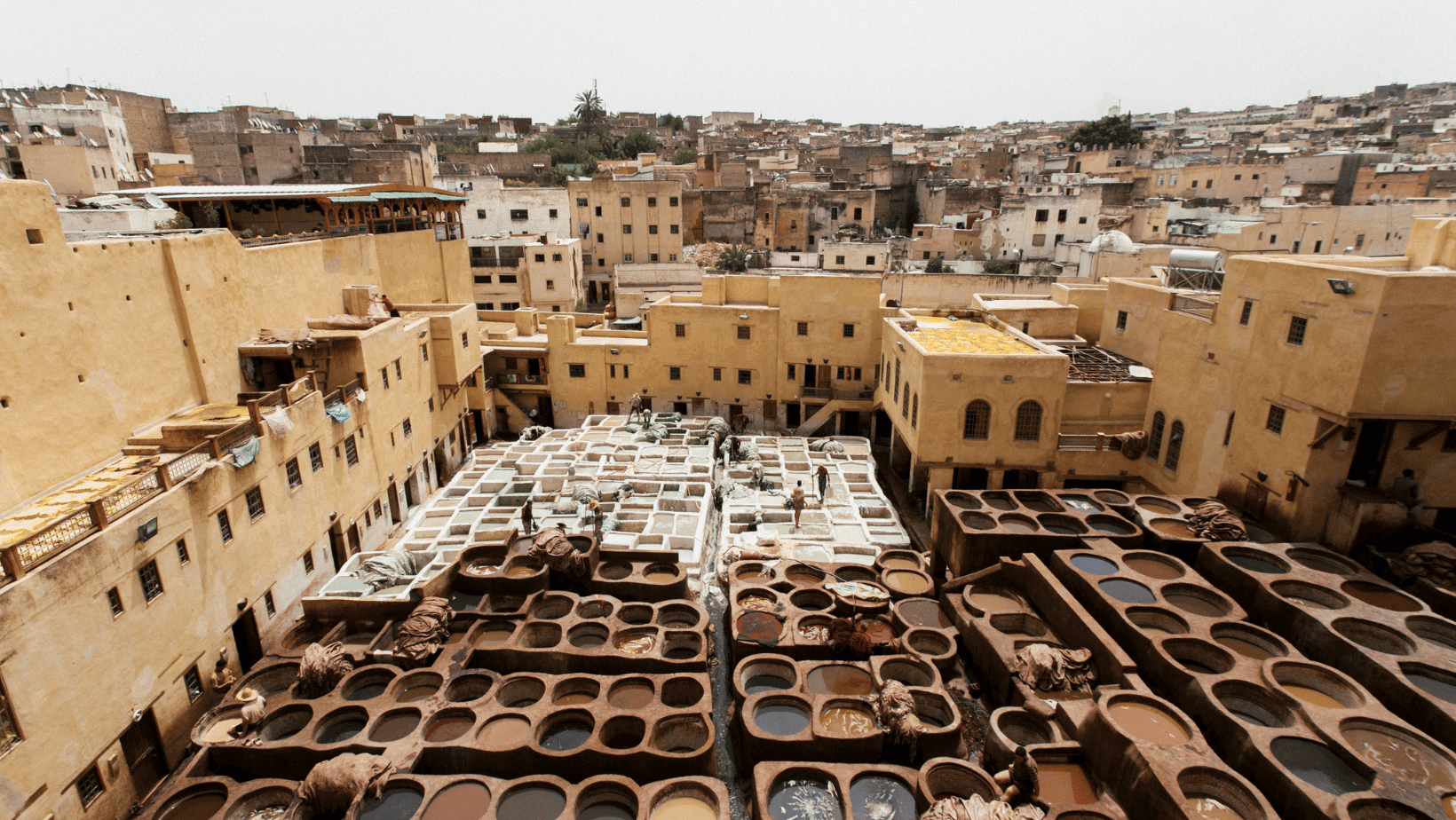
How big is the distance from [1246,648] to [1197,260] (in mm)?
15069

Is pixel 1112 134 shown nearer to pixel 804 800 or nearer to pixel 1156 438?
pixel 1156 438

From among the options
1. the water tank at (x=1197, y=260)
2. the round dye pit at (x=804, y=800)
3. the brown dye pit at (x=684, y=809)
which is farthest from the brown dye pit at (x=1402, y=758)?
the water tank at (x=1197, y=260)

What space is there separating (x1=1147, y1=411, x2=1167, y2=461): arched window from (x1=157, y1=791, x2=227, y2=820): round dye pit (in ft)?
76.5

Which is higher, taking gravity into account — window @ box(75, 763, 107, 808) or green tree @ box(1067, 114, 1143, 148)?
green tree @ box(1067, 114, 1143, 148)

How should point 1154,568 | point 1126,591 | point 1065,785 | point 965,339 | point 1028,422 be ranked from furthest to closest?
point 965,339
point 1028,422
point 1154,568
point 1126,591
point 1065,785

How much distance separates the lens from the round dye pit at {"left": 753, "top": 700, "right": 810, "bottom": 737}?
42.8 ft

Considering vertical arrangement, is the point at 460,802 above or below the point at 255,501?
below

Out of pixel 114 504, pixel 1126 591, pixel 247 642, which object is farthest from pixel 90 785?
pixel 1126 591

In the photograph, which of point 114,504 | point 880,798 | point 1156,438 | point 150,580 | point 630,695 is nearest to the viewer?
point 880,798

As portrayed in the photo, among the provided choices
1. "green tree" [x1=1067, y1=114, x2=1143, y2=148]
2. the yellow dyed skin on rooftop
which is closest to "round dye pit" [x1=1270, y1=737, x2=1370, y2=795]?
the yellow dyed skin on rooftop

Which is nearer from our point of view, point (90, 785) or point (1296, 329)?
point (90, 785)

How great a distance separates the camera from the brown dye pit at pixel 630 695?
45.5ft

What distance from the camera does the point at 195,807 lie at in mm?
12000

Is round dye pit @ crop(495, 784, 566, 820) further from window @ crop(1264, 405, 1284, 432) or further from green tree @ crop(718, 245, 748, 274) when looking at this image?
green tree @ crop(718, 245, 748, 274)
